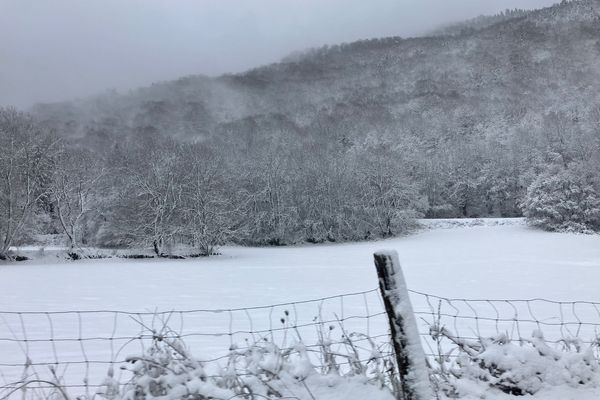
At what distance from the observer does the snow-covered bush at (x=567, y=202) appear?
135ft

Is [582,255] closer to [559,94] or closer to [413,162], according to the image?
[413,162]

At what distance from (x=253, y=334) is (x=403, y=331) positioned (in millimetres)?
4995

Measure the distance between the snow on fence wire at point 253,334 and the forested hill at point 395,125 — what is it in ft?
113

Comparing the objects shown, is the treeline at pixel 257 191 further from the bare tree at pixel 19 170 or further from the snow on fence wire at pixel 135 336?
the snow on fence wire at pixel 135 336

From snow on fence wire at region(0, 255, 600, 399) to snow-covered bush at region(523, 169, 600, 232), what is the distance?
34.0 m

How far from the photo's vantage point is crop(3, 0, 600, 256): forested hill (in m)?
50.4

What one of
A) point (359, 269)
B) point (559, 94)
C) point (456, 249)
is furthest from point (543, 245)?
point (559, 94)

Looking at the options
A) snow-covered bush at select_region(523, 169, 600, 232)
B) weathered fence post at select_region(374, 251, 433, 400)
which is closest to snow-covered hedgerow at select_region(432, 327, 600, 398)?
weathered fence post at select_region(374, 251, 433, 400)

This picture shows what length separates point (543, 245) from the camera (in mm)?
33375

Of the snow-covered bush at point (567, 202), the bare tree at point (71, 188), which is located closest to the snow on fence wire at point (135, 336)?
the bare tree at point (71, 188)

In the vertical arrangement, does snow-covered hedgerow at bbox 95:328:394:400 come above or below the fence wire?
above

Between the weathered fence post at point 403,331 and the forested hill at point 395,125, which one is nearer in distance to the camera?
the weathered fence post at point 403,331

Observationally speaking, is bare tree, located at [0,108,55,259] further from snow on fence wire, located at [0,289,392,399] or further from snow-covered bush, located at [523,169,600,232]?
snow-covered bush, located at [523,169,600,232]

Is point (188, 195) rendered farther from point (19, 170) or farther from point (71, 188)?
point (19, 170)
